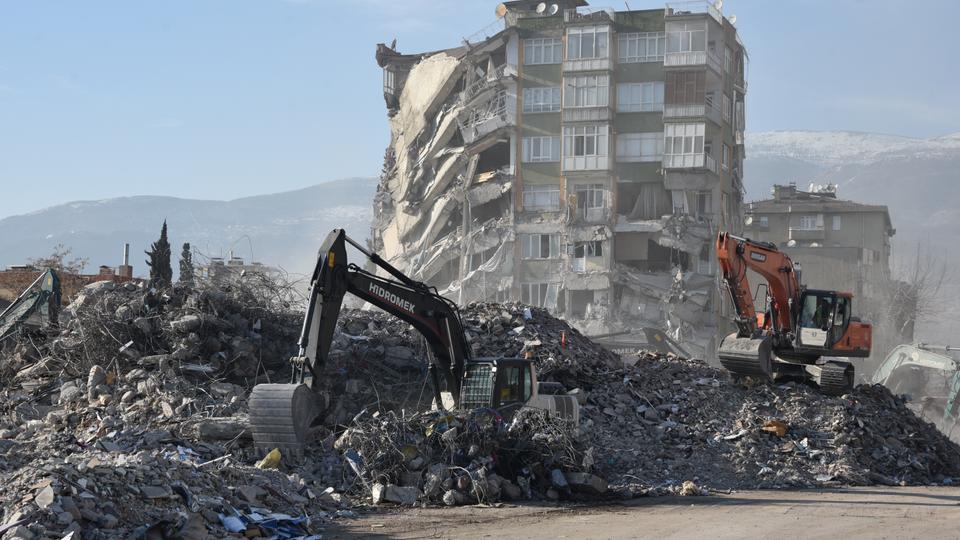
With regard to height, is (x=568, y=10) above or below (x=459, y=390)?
above

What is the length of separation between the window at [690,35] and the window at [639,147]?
491cm

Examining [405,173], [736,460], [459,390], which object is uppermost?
[405,173]

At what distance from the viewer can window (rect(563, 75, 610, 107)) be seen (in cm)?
6469

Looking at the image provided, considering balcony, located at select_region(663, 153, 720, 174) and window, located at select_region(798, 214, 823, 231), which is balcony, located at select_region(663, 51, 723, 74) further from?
window, located at select_region(798, 214, 823, 231)

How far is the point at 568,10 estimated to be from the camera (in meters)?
66.2

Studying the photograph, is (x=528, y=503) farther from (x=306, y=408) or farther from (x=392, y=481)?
(x=306, y=408)

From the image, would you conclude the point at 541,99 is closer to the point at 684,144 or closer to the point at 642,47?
the point at 642,47

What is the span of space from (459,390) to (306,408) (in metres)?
3.70

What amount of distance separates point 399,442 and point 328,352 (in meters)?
2.21

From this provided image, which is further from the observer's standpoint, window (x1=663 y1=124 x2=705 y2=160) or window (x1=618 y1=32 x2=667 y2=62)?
window (x1=618 y1=32 x2=667 y2=62)

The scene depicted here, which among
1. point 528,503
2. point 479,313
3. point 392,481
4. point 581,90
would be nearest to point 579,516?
point 528,503

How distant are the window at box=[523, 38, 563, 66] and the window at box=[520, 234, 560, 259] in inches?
388

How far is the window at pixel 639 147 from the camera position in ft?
212

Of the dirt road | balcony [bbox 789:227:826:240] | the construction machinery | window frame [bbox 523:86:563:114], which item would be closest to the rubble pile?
the dirt road
